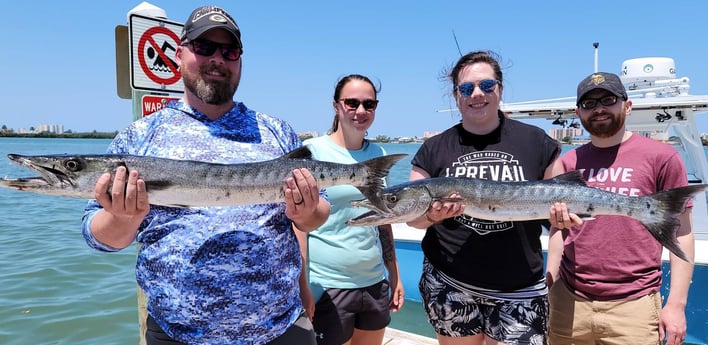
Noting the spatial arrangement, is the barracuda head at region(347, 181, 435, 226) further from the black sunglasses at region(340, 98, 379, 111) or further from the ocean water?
the ocean water

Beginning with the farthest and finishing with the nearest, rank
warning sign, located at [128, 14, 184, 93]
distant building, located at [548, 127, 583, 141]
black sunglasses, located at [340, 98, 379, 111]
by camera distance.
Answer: distant building, located at [548, 127, 583, 141]
black sunglasses, located at [340, 98, 379, 111]
warning sign, located at [128, 14, 184, 93]

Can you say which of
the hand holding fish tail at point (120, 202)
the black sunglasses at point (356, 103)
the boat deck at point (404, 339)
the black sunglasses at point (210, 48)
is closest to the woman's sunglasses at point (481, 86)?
the black sunglasses at point (356, 103)

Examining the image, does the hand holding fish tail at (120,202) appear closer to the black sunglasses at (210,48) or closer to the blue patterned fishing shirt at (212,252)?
the blue patterned fishing shirt at (212,252)

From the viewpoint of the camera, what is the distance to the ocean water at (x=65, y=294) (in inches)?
327

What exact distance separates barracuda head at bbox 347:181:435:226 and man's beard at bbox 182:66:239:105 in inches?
49.3

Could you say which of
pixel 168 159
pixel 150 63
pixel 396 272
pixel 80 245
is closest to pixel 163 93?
pixel 150 63

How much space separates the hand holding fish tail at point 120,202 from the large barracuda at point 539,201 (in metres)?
1.47

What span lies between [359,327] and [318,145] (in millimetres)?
1625

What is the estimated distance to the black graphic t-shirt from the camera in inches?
131

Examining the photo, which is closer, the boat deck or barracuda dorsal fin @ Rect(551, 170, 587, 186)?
barracuda dorsal fin @ Rect(551, 170, 587, 186)

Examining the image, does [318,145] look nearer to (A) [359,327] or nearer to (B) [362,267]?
(B) [362,267]

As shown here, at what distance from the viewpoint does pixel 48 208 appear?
67.4 feet

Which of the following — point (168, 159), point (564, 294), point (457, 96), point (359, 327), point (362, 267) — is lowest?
point (359, 327)

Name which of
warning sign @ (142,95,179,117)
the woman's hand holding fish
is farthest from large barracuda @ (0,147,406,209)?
warning sign @ (142,95,179,117)
